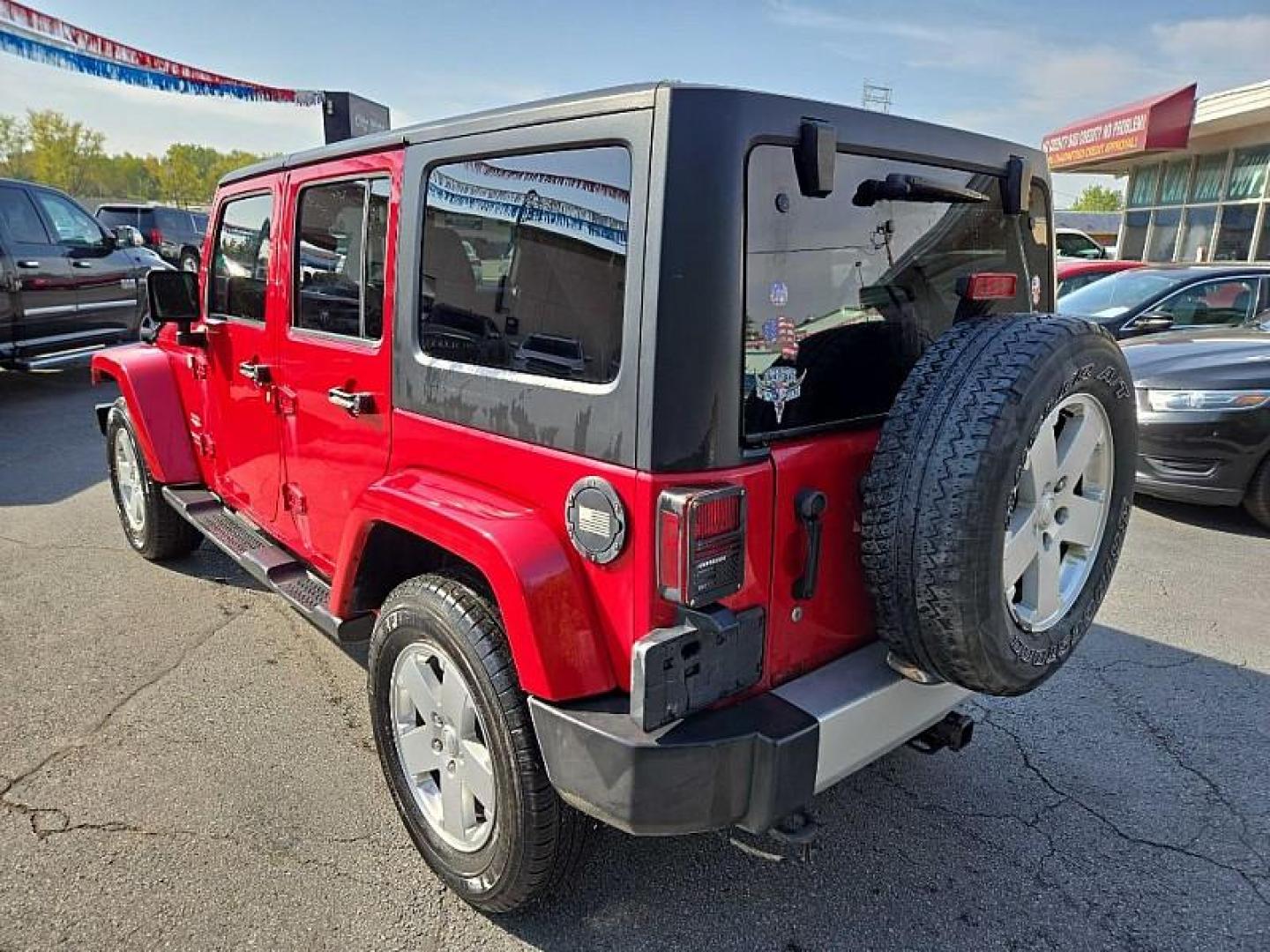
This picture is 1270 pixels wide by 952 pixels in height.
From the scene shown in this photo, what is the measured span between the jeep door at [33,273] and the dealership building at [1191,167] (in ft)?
53.3

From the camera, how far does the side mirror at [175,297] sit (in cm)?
374

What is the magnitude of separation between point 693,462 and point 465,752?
104 cm

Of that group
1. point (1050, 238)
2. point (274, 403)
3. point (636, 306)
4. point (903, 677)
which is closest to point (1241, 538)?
point (1050, 238)

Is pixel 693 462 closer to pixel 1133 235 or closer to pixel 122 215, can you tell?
pixel 122 215

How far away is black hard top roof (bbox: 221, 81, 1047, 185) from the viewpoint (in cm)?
177

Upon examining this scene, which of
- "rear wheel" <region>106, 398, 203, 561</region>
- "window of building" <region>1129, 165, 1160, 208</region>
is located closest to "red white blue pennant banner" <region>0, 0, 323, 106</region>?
"rear wheel" <region>106, 398, 203, 561</region>

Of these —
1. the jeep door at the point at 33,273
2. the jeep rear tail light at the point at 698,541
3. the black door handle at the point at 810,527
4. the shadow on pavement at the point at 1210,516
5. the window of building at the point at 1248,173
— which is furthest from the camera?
the window of building at the point at 1248,173

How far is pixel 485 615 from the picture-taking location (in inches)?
81.6

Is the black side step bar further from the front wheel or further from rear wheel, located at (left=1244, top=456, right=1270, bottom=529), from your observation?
rear wheel, located at (left=1244, top=456, right=1270, bottom=529)

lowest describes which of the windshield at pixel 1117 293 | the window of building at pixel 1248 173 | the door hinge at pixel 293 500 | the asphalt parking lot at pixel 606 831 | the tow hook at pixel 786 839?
the asphalt parking lot at pixel 606 831

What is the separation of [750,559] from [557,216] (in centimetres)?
90

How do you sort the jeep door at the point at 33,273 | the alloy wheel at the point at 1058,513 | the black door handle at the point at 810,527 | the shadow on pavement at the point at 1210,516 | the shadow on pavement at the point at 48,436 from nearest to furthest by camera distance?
1. the black door handle at the point at 810,527
2. the alloy wheel at the point at 1058,513
3. the shadow on pavement at the point at 1210,516
4. the shadow on pavement at the point at 48,436
5. the jeep door at the point at 33,273

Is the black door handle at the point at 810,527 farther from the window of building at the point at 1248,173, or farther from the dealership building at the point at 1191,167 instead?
the window of building at the point at 1248,173

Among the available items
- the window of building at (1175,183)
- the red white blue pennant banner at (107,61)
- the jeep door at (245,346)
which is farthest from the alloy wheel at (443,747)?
the window of building at (1175,183)
